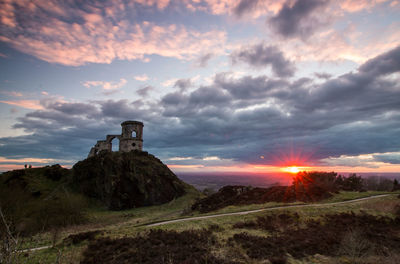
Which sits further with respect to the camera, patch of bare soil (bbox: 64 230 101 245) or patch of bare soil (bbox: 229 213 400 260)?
patch of bare soil (bbox: 64 230 101 245)

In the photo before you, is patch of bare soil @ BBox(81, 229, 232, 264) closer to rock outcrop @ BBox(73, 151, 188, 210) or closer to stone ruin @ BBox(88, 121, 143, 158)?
rock outcrop @ BBox(73, 151, 188, 210)

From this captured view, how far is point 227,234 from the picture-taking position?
948 inches

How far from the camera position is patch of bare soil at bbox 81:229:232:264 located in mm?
A: 16969

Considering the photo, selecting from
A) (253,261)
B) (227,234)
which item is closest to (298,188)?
(227,234)

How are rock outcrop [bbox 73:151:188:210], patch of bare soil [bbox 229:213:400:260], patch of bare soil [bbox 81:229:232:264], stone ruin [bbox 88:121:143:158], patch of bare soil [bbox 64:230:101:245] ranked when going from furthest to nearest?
stone ruin [bbox 88:121:143:158], rock outcrop [bbox 73:151:188:210], patch of bare soil [bbox 64:230:101:245], patch of bare soil [bbox 229:213:400:260], patch of bare soil [bbox 81:229:232:264]

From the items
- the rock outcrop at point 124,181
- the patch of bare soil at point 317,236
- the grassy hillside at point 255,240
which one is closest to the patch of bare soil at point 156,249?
the grassy hillside at point 255,240

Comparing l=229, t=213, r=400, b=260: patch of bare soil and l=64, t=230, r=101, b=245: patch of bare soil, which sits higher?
l=64, t=230, r=101, b=245: patch of bare soil

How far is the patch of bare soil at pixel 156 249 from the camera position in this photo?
17.0m

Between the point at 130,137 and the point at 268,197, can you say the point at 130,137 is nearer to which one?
the point at 130,137

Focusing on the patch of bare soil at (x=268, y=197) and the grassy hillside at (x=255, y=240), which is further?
the patch of bare soil at (x=268, y=197)

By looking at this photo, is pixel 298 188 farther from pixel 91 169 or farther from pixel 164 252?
pixel 91 169

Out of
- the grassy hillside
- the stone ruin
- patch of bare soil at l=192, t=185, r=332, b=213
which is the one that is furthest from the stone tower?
the grassy hillside

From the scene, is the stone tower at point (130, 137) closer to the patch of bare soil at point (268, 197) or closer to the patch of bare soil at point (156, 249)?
the patch of bare soil at point (268, 197)

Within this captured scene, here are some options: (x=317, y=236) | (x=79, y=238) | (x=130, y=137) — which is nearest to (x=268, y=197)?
(x=317, y=236)
